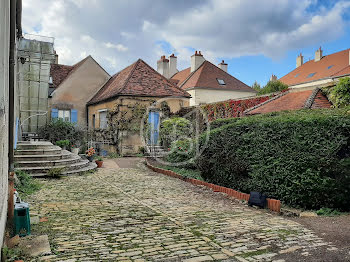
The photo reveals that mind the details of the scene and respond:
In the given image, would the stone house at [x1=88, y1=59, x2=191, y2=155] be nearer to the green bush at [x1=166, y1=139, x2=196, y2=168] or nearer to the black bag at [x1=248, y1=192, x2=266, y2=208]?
the green bush at [x1=166, y1=139, x2=196, y2=168]

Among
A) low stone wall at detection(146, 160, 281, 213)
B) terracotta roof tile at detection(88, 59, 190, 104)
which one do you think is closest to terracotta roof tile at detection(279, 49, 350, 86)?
terracotta roof tile at detection(88, 59, 190, 104)

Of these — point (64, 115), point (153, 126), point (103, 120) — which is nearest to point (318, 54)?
point (153, 126)

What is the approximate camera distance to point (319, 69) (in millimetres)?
35031

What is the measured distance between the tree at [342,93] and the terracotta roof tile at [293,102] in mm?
704

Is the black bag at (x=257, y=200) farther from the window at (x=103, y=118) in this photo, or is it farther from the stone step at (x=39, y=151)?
the window at (x=103, y=118)

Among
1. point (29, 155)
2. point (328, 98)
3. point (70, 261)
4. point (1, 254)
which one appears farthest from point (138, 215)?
point (328, 98)

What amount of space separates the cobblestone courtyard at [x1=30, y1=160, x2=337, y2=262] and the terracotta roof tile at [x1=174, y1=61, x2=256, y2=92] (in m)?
23.2

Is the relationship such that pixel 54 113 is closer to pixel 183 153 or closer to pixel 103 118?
pixel 103 118

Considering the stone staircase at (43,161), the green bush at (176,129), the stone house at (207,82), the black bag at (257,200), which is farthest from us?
the stone house at (207,82)

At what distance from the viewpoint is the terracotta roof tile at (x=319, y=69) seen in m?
32.1

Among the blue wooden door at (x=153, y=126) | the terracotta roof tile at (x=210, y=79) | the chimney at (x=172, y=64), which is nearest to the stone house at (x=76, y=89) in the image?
the blue wooden door at (x=153, y=126)

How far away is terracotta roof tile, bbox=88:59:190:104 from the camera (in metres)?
18.6

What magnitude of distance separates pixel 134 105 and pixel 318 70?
25.8 m

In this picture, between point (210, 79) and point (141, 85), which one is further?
point (210, 79)
